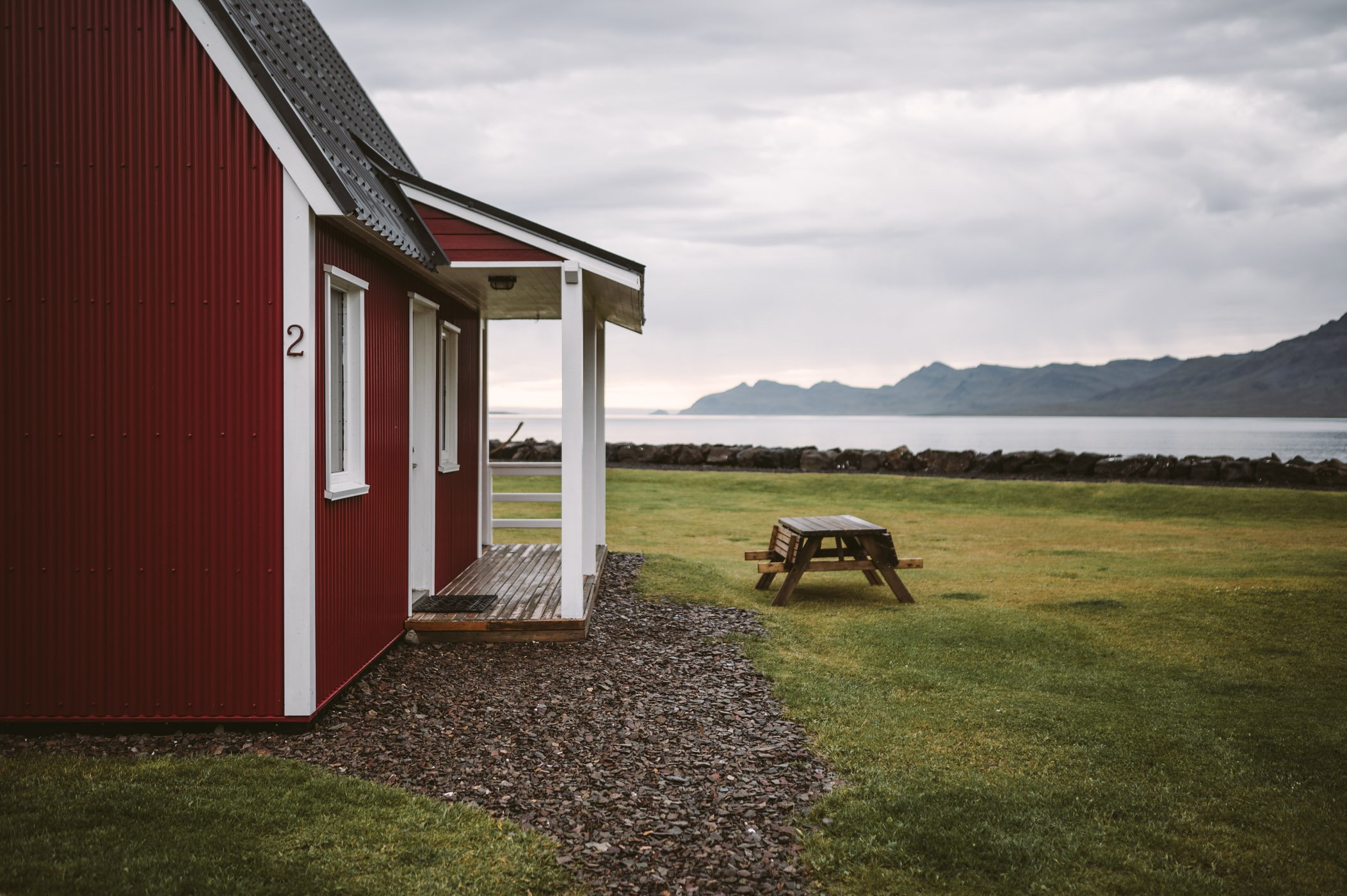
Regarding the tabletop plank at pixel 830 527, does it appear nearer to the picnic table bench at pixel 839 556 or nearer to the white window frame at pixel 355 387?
the picnic table bench at pixel 839 556

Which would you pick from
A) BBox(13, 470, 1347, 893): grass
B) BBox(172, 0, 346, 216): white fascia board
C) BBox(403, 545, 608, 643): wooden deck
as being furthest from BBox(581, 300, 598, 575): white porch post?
BBox(172, 0, 346, 216): white fascia board

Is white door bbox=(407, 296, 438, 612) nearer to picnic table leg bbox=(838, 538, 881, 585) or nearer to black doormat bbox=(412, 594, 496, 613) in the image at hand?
black doormat bbox=(412, 594, 496, 613)

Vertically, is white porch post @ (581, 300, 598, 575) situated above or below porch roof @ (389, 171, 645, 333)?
below

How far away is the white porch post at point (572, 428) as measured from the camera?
7.51m

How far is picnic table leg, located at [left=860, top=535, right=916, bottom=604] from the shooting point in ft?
31.0

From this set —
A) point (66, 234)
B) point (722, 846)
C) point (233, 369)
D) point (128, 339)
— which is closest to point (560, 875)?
point (722, 846)

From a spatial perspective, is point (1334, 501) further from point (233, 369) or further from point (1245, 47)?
point (233, 369)

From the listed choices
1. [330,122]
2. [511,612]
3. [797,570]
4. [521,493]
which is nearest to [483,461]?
[521,493]

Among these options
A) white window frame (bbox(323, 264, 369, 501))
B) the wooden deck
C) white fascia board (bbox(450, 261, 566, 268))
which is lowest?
the wooden deck

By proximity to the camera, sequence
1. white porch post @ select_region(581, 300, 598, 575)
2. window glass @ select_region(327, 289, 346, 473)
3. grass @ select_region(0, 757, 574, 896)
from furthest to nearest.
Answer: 1. white porch post @ select_region(581, 300, 598, 575)
2. window glass @ select_region(327, 289, 346, 473)
3. grass @ select_region(0, 757, 574, 896)

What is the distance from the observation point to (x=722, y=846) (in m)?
3.85

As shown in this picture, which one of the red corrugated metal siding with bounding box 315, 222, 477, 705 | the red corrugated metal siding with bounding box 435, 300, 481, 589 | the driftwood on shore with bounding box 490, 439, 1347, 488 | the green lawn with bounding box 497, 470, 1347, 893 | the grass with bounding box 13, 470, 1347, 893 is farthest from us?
the driftwood on shore with bounding box 490, 439, 1347, 488

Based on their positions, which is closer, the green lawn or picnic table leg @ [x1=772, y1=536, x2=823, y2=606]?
the green lawn

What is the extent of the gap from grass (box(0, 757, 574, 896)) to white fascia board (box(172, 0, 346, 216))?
10.6 feet
